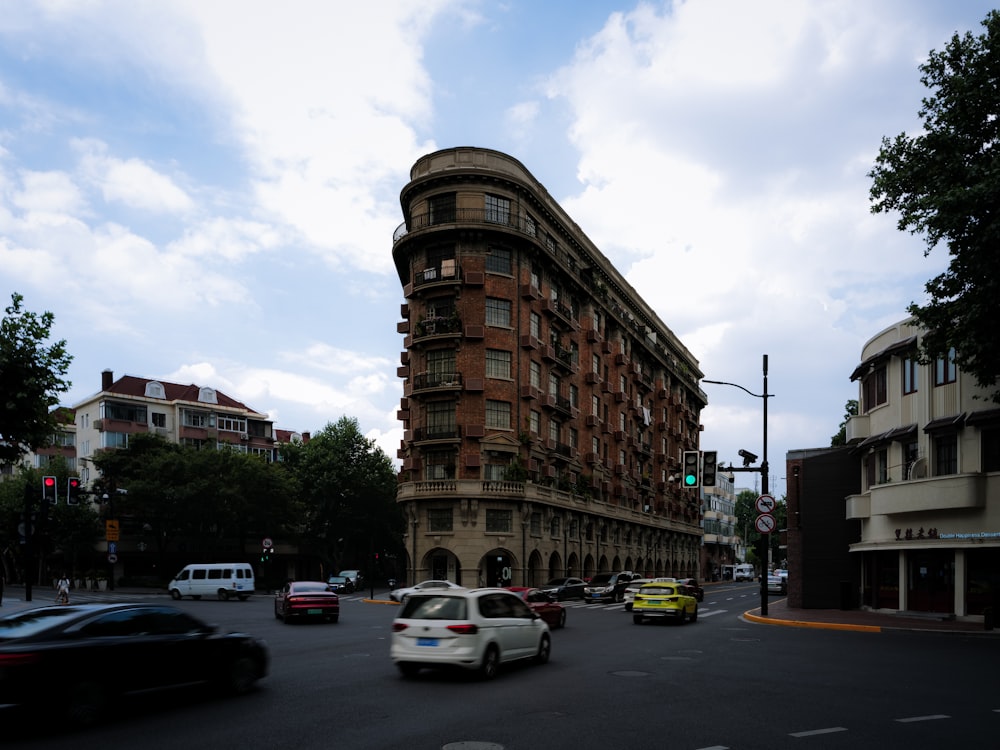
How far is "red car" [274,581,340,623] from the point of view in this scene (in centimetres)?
3130

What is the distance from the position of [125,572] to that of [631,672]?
7522 cm

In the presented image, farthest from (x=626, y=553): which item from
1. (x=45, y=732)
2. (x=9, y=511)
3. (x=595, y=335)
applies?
(x=45, y=732)

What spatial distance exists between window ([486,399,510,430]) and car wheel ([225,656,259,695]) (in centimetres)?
4233

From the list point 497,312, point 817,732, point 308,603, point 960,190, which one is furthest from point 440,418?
point 817,732

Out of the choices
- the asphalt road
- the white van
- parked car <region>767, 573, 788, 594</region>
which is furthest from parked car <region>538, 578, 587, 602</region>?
the asphalt road

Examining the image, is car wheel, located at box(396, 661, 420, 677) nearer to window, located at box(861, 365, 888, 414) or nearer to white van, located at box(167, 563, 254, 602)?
window, located at box(861, 365, 888, 414)

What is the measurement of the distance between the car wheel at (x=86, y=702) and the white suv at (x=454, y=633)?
529cm

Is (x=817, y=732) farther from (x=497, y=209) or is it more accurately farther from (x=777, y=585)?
(x=777, y=585)

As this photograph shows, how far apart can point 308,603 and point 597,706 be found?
824 inches

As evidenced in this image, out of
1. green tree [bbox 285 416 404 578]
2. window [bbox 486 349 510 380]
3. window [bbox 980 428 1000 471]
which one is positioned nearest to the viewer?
window [bbox 980 428 1000 471]

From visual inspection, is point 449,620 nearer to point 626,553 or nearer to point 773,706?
point 773,706

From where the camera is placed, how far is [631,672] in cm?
1619

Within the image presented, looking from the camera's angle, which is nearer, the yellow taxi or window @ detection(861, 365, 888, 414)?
the yellow taxi

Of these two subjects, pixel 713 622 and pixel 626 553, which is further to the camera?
pixel 626 553
